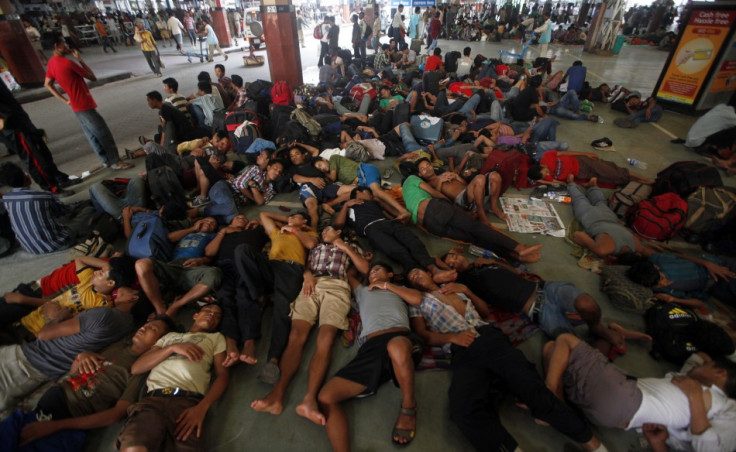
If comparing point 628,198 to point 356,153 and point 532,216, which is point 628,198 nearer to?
point 532,216

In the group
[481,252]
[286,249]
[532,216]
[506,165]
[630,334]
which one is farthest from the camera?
[506,165]

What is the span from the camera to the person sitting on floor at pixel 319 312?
2.38 meters

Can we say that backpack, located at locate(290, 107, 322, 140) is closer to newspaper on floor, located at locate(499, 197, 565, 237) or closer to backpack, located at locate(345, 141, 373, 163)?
backpack, located at locate(345, 141, 373, 163)

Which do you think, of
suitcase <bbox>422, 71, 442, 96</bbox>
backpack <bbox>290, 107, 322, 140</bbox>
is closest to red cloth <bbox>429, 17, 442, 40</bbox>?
suitcase <bbox>422, 71, 442, 96</bbox>

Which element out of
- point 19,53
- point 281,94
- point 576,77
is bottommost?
point 281,94

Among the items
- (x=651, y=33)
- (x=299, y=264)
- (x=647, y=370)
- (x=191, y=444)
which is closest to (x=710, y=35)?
(x=647, y=370)

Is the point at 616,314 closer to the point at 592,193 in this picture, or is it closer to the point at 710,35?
the point at 592,193

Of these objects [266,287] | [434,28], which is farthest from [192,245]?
[434,28]

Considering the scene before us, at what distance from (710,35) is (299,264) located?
10603 mm

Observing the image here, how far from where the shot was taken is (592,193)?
178 inches

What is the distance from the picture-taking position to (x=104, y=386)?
7.77 feet

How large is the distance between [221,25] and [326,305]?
71.4 feet

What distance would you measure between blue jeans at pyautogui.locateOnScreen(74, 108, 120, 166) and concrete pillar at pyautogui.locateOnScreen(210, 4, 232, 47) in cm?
1604

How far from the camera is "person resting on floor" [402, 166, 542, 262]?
361 cm
